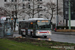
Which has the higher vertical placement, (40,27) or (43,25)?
(43,25)

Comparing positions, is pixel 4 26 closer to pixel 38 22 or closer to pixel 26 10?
pixel 38 22

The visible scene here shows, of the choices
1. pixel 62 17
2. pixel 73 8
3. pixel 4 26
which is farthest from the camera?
Answer: pixel 62 17

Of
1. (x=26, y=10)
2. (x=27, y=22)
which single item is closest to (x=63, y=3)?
(x=26, y=10)

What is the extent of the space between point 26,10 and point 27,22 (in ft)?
137

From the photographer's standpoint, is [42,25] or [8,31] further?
[8,31]

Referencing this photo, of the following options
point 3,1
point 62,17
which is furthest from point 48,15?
point 3,1

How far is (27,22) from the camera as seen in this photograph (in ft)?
119

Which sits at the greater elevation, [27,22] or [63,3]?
[63,3]

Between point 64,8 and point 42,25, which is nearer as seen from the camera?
point 42,25

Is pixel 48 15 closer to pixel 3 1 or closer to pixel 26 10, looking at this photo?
pixel 26 10

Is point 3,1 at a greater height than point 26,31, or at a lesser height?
greater

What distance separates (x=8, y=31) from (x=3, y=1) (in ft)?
168

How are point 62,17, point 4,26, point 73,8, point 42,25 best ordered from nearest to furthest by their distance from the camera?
point 42,25, point 4,26, point 73,8, point 62,17

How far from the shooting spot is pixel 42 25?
108ft
